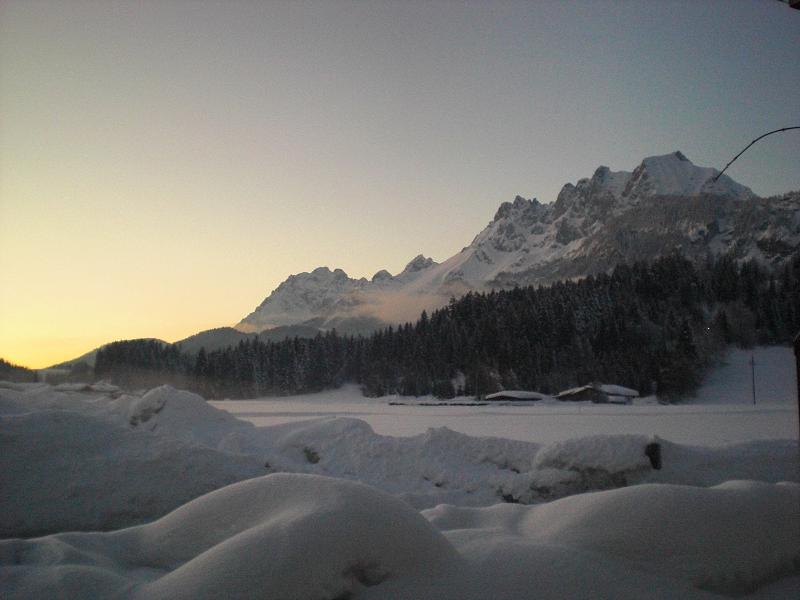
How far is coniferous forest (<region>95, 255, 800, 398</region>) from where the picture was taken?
71688 millimetres

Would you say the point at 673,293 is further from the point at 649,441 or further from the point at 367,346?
the point at 649,441

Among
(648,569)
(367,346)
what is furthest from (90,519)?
(367,346)

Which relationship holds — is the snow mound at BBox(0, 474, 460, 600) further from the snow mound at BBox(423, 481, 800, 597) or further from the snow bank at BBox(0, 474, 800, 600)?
the snow mound at BBox(423, 481, 800, 597)

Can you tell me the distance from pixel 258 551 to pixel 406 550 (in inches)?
38.5

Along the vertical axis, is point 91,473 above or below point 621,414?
above

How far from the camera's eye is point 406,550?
12.4 ft

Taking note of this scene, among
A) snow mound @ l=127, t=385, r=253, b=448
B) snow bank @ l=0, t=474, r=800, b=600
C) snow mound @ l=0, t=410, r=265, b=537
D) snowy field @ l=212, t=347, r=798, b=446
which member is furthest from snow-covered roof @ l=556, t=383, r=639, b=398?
snow bank @ l=0, t=474, r=800, b=600

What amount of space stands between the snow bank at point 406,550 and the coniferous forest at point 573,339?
6887 centimetres

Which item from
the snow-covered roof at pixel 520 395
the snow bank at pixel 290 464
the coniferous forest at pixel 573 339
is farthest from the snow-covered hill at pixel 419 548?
the coniferous forest at pixel 573 339

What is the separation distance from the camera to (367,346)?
10275cm

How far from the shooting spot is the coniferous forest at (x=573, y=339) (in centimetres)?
7169

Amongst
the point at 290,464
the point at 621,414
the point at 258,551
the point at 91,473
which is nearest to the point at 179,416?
the point at 290,464

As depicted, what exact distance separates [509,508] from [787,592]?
8.32 feet

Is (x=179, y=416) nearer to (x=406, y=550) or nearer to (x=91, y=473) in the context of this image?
(x=91, y=473)
